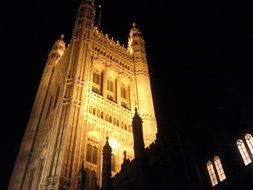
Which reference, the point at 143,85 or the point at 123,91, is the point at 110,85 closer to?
the point at 123,91

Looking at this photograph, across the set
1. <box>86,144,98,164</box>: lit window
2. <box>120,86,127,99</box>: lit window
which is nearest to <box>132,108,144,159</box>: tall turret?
<box>86,144,98,164</box>: lit window

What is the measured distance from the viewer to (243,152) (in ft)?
54.6

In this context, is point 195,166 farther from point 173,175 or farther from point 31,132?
point 31,132

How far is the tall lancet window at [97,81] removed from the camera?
1479 inches

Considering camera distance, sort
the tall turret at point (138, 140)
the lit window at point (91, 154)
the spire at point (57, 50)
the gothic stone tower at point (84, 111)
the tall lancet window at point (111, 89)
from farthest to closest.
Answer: the spire at point (57, 50) < the tall lancet window at point (111, 89) < the lit window at point (91, 154) < the gothic stone tower at point (84, 111) < the tall turret at point (138, 140)

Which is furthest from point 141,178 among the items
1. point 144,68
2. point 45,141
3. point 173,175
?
point 144,68

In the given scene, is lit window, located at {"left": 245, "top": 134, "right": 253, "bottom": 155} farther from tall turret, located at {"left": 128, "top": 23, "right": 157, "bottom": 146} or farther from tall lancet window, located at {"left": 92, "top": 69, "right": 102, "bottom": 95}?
tall lancet window, located at {"left": 92, "top": 69, "right": 102, "bottom": 95}

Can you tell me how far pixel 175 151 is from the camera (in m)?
19.6

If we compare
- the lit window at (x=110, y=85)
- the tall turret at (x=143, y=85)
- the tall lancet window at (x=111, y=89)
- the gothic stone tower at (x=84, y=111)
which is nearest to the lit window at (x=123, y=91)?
the gothic stone tower at (x=84, y=111)

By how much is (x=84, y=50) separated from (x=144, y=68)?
8546mm

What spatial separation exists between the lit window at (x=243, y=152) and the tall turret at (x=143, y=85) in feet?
53.9

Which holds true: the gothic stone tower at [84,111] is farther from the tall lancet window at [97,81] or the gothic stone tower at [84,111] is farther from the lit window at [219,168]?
the lit window at [219,168]

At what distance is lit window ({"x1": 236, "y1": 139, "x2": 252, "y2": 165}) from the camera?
16.3 m

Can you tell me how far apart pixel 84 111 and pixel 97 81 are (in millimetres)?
7479
